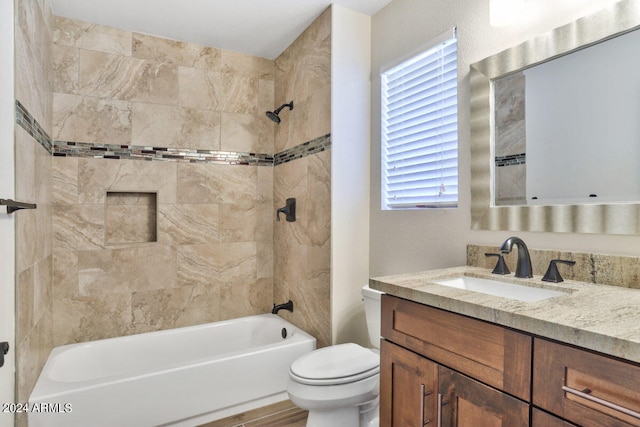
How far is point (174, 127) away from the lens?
270cm

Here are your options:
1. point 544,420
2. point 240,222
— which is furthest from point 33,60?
point 544,420

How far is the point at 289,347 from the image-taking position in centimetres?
226

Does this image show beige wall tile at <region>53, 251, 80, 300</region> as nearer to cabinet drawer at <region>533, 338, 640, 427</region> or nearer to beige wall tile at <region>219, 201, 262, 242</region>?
beige wall tile at <region>219, 201, 262, 242</region>

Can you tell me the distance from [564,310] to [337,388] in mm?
1033

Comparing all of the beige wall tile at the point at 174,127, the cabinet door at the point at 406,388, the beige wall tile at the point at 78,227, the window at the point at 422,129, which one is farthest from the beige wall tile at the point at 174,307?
the cabinet door at the point at 406,388

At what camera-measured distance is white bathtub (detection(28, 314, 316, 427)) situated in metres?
1.74

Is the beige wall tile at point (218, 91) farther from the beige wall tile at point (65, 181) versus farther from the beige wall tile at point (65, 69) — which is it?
the beige wall tile at point (65, 181)

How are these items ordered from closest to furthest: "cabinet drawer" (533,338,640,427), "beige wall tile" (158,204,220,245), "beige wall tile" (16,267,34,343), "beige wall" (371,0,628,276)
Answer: "cabinet drawer" (533,338,640,427) → "beige wall" (371,0,628,276) → "beige wall tile" (16,267,34,343) → "beige wall tile" (158,204,220,245)

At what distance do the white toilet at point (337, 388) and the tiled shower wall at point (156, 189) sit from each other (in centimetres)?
136

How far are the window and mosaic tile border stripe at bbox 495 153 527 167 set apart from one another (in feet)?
0.80

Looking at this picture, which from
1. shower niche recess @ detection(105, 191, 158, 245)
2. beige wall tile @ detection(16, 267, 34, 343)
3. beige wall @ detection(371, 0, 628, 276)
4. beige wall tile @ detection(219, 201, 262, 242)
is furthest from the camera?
beige wall tile @ detection(219, 201, 262, 242)

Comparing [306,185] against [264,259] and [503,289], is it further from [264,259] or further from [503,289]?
[503,289]

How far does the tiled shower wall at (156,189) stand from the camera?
240cm

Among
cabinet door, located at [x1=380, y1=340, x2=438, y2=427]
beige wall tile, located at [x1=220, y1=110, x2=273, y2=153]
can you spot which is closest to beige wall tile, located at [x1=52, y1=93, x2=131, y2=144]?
beige wall tile, located at [x1=220, y1=110, x2=273, y2=153]
